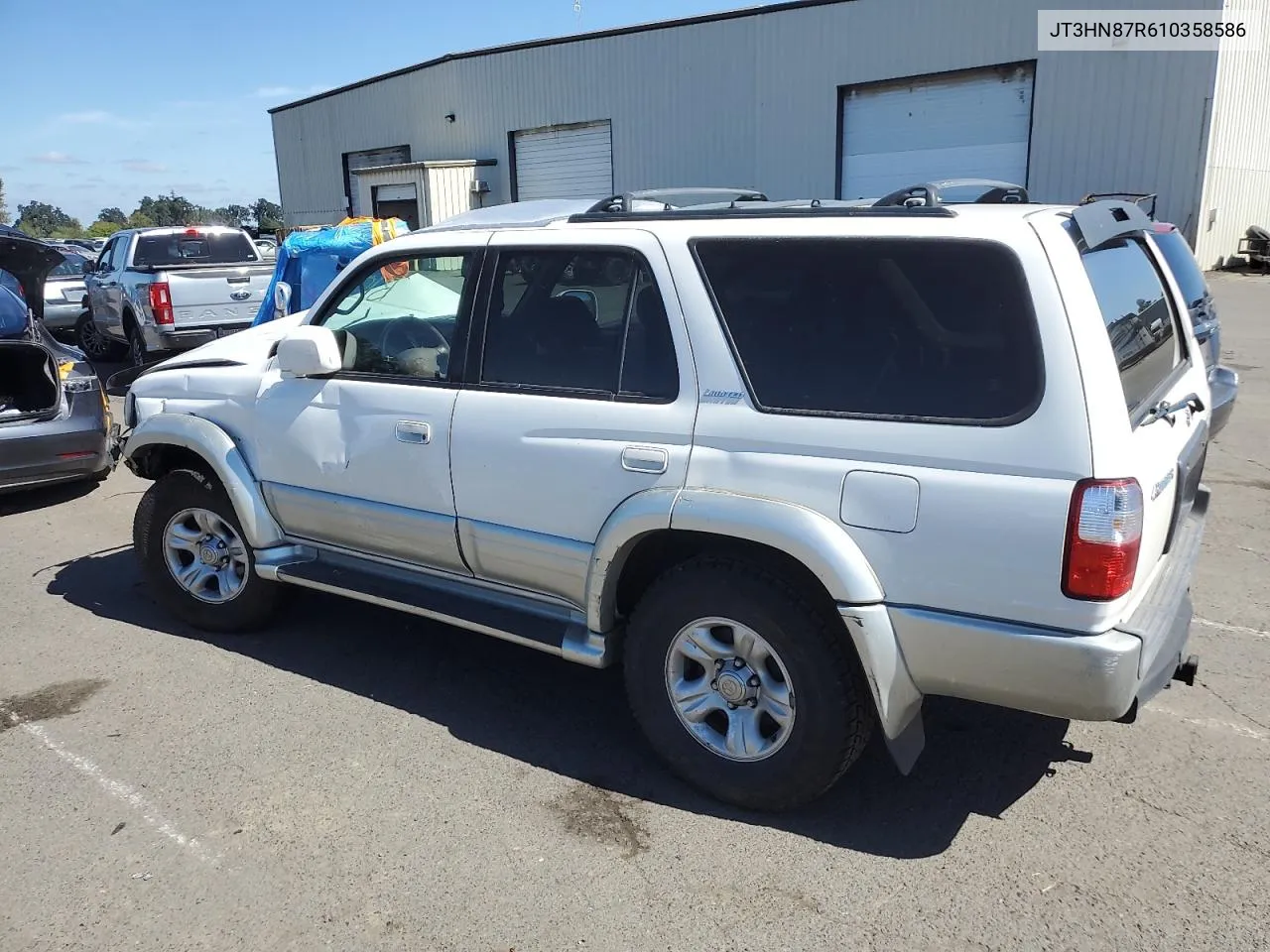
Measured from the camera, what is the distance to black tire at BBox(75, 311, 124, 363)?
49.5ft

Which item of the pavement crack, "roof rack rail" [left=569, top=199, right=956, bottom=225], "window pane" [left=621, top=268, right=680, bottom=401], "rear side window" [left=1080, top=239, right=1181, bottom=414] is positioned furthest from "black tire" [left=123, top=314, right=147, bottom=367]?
the pavement crack

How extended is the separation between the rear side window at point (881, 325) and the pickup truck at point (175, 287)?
996cm

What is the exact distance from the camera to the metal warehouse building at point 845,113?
1809 centimetres

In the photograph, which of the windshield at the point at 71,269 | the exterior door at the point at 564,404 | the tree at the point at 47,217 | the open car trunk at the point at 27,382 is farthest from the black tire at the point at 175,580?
the tree at the point at 47,217

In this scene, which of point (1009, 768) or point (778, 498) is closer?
point (778, 498)

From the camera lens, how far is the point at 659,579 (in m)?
3.40

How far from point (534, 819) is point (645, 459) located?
A: 1259mm

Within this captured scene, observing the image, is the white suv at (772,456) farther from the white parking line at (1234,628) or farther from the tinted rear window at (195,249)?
the tinted rear window at (195,249)

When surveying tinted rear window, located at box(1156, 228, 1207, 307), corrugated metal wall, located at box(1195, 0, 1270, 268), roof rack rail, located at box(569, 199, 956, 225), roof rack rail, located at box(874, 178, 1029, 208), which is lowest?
tinted rear window, located at box(1156, 228, 1207, 307)

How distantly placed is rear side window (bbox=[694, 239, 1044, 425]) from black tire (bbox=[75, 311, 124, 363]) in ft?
47.0

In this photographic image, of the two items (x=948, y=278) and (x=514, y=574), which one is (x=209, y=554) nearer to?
(x=514, y=574)

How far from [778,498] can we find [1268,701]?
95.0 inches

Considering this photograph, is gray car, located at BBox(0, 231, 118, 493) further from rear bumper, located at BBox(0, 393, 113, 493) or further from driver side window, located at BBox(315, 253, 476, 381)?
driver side window, located at BBox(315, 253, 476, 381)

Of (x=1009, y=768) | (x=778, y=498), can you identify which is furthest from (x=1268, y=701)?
(x=778, y=498)
